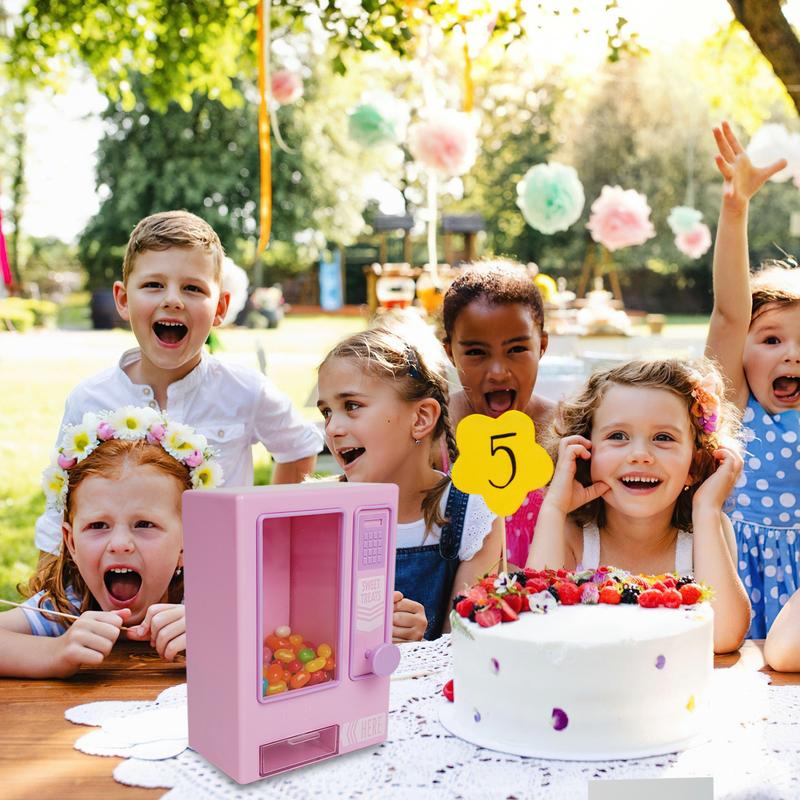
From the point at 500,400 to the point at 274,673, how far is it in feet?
5.23

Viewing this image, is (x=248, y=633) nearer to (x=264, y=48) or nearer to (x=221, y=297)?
(x=221, y=297)

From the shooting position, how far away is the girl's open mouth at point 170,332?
2.41 metres

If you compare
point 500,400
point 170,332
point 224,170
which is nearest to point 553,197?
point 500,400

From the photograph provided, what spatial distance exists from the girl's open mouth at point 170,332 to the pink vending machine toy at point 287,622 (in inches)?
Result: 57.3

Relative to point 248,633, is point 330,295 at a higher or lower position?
higher

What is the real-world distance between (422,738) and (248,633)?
266mm

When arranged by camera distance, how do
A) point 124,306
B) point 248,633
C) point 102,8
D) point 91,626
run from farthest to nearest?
1. point 102,8
2. point 124,306
3. point 91,626
4. point 248,633

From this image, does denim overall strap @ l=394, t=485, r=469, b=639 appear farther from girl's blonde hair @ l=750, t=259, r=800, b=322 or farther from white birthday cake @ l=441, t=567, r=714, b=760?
girl's blonde hair @ l=750, t=259, r=800, b=322

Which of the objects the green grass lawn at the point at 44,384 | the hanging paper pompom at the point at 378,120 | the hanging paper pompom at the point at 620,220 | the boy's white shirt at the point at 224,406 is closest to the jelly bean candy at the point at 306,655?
the green grass lawn at the point at 44,384

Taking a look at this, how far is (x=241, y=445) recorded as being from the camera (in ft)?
8.84

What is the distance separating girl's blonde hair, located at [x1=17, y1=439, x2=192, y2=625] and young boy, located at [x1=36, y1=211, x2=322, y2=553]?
0.59 metres

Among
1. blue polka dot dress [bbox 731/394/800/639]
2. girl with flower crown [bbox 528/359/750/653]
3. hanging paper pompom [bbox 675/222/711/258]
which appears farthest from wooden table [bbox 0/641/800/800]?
hanging paper pompom [bbox 675/222/711/258]

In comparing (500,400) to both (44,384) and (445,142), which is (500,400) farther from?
(44,384)

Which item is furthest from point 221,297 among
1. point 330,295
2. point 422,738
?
point 330,295
